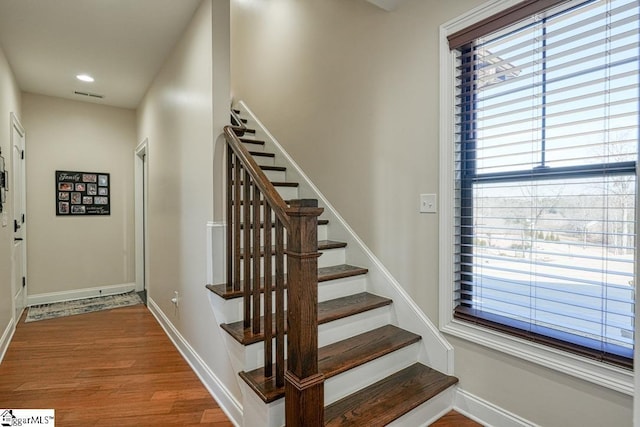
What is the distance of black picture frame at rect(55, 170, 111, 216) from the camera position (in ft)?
14.4

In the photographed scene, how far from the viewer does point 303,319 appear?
138cm

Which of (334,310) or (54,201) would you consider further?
(54,201)

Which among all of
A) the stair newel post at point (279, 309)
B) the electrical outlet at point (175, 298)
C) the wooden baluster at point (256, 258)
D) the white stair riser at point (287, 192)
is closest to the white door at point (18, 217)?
the electrical outlet at point (175, 298)

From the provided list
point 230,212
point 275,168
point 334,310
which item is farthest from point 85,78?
point 334,310

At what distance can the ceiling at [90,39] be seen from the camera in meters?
2.42

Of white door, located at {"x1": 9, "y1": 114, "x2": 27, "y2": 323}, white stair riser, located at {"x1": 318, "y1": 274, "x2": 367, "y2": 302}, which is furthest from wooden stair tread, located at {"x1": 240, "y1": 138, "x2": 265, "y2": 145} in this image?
white door, located at {"x1": 9, "y1": 114, "x2": 27, "y2": 323}

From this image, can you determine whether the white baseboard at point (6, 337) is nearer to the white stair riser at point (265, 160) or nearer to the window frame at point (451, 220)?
the white stair riser at point (265, 160)

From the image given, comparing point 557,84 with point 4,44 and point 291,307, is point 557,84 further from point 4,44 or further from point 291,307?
point 4,44

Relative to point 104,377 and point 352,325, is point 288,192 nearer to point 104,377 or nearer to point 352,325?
point 352,325

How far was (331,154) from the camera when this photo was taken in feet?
9.39

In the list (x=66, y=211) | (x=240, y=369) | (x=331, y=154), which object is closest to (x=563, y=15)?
(x=331, y=154)

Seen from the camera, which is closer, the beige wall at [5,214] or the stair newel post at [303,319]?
the stair newel post at [303,319]

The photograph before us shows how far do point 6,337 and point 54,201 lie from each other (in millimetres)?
1959

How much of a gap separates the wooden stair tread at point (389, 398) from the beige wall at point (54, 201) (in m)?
4.29
